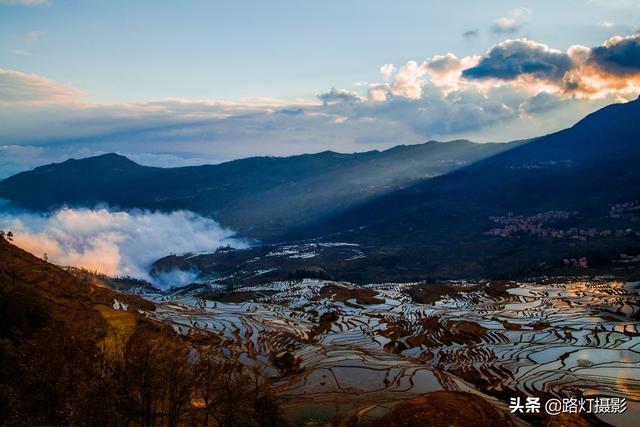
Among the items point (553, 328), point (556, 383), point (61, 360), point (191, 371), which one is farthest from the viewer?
point (553, 328)

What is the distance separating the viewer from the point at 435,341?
65125mm

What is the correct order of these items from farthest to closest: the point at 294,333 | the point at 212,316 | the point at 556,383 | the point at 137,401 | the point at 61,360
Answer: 1. the point at 212,316
2. the point at 294,333
3. the point at 556,383
4. the point at 137,401
5. the point at 61,360

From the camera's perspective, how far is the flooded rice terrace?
144ft

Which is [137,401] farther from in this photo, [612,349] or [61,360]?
[612,349]

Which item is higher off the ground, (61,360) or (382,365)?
(61,360)

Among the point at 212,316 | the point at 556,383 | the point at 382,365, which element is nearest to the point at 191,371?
the point at 382,365

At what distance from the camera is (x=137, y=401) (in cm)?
3100

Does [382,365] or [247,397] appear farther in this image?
[382,365]

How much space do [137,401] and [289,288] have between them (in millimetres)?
92573

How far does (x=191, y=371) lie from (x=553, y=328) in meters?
53.9

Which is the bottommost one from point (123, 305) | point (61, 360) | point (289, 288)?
point (289, 288)

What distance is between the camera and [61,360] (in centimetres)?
2900

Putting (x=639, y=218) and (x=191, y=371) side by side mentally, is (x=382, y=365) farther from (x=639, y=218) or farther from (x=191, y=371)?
(x=639, y=218)

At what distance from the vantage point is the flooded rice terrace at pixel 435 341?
44000 mm
